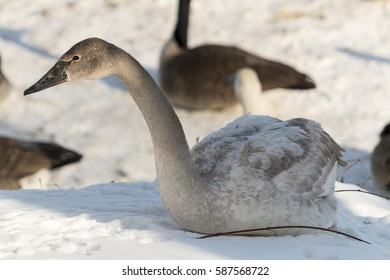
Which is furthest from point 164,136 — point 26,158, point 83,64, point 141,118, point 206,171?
point 141,118

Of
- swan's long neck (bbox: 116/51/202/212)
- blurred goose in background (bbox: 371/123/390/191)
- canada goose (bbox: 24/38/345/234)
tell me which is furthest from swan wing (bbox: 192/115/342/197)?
blurred goose in background (bbox: 371/123/390/191)

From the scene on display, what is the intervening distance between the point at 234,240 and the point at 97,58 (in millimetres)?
1298

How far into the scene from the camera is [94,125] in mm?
10656

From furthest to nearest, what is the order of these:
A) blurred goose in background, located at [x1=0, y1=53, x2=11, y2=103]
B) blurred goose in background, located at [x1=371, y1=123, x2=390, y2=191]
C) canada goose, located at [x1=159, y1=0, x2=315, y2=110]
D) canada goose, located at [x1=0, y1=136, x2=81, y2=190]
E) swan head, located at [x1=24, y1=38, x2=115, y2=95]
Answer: blurred goose in background, located at [x1=0, y1=53, x2=11, y2=103], canada goose, located at [x1=159, y1=0, x2=315, y2=110], canada goose, located at [x1=0, y1=136, x2=81, y2=190], blurred goose in background, located at [x1=371, y1=123, x2=390, y2=191], swan head, located at [x1=24, y1=38, x2=115, y2=95]

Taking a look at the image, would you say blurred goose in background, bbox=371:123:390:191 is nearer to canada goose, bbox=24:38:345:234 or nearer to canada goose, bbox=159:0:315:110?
canada goose, bbox=159:0:315:110

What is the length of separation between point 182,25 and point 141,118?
5.47 feet

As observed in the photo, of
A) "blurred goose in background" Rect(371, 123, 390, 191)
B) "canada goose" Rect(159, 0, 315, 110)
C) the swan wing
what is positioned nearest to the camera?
the swan wing

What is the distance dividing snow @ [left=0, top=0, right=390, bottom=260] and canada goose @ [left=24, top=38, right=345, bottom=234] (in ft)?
0.45

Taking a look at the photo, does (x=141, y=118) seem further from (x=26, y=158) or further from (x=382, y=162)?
(x=382, y=162)

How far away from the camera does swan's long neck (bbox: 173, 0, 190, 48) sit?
1168 cm

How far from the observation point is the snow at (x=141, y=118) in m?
5.05

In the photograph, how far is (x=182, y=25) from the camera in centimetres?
1185
